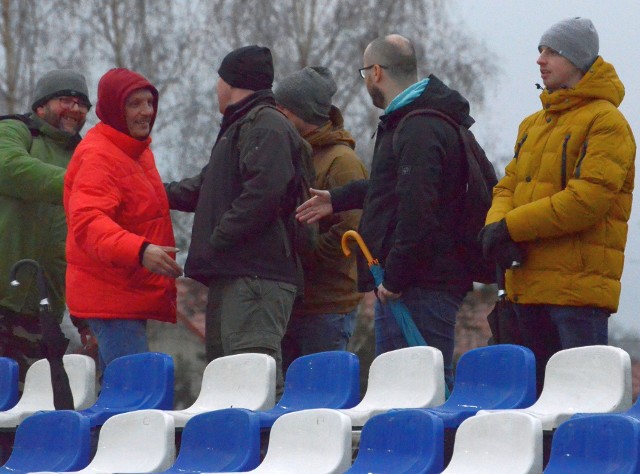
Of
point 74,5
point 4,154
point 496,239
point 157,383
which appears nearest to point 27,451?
point 157,383

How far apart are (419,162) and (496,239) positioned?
0.34 m

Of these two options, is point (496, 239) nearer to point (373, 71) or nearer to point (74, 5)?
point (373, 71)

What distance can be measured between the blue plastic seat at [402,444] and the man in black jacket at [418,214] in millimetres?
744

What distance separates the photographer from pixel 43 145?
17.7ft

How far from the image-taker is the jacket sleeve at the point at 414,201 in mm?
4258

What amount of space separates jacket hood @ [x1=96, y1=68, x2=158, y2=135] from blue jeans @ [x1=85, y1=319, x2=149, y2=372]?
63 cm

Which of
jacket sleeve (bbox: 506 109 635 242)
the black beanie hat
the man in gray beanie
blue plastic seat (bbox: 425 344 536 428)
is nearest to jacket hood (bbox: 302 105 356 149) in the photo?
the man in gray beanie

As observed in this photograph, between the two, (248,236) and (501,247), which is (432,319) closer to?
(501,247)

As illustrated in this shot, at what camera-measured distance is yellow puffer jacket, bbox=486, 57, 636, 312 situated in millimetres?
4035

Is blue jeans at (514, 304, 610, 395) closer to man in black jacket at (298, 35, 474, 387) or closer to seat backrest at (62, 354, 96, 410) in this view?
man in black jacket at (298, 35, 474, 387)

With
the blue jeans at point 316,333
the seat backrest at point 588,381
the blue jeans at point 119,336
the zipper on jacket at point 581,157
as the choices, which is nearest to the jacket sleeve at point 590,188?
the zipper on jacket at point 581,157

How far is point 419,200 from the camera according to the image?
425 cm

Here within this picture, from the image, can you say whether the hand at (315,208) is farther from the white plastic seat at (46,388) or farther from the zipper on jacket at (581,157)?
the white plastic seat at (46,388)

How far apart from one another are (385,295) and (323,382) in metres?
0.32
